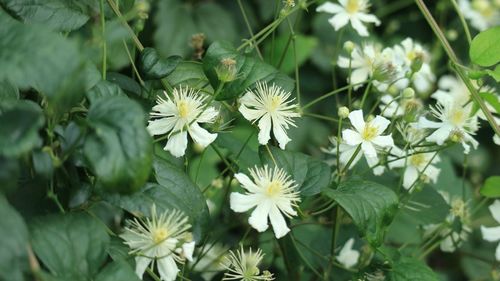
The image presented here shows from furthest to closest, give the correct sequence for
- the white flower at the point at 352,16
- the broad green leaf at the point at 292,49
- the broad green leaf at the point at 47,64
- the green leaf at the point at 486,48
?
1. the broad green leaf at the point at 292,49
2. the white flower at the point at 352,16
3. the green leaf at the point at 486,48
4. the broad green leaf at the point at 47,64

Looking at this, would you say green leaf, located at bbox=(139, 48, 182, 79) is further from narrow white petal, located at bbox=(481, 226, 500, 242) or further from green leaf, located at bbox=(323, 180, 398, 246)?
Answer: narrow white petal, located at bbox=(481, 226, 500, 242)

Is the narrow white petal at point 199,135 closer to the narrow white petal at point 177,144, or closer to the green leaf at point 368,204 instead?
the narrow white petal at point 177,144

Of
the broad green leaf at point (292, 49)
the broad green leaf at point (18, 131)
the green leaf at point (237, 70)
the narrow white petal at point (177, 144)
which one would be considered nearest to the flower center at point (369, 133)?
the green leaf at point (237, 70)

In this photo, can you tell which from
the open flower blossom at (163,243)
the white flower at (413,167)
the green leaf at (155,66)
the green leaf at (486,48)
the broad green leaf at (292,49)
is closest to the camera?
the open flower blossom at (163,243)

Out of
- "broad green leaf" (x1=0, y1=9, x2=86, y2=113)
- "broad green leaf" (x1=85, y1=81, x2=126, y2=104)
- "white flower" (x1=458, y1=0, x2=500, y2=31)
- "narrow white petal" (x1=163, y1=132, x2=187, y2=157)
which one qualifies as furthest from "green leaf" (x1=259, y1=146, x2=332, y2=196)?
"white flower" (x1=458, y1=0, x2=500, y2=31)

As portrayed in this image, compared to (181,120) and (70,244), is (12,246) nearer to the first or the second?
(70,244)

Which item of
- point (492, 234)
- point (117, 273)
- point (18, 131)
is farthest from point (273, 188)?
point (492, 234)
